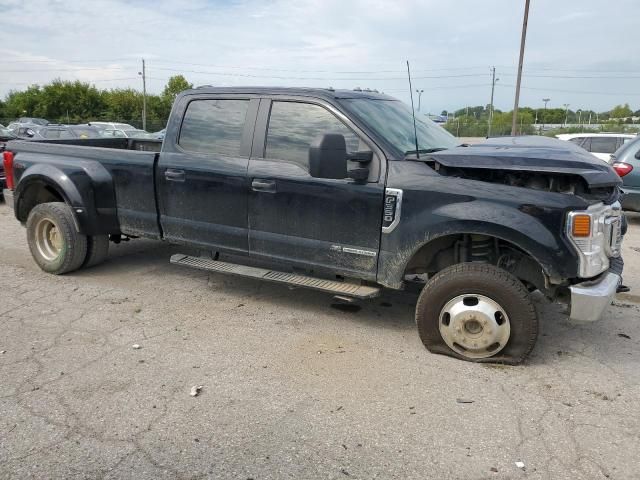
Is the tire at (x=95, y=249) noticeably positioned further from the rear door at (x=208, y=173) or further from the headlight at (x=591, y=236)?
the headlight at (x=591, y=236)

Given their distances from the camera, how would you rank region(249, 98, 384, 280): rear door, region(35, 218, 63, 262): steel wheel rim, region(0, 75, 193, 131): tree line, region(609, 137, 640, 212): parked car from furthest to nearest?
region(0, 75, 193, 131): tree line, region(609, 137, 640, 212): parked car, region(35, 218, 63, 262): steel wheel rim, region(249, 98, 384, 280): rear door

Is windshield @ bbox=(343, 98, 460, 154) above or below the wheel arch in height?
above

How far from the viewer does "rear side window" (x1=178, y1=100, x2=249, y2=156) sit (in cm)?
482

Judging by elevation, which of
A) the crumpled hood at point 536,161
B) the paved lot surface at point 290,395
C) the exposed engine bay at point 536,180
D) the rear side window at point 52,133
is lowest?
the paved lot surface at point 290,395

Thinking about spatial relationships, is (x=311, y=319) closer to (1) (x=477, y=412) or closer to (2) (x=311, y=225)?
(2) (x=311, y=225)

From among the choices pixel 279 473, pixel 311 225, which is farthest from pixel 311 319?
pixel 279 473

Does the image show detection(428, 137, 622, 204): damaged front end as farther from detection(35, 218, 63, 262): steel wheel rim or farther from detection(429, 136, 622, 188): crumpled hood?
detection(35, 218, 63, 262): steel wheel rim

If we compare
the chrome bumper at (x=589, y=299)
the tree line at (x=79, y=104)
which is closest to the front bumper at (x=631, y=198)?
the chrome bumper at (x=589, y=299)

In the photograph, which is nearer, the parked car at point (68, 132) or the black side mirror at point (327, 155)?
the black side mirror at point (327, 155)

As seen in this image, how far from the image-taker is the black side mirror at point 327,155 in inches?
153

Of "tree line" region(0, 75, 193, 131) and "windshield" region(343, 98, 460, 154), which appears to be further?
"tree line" region(0, 75, 193, 131)

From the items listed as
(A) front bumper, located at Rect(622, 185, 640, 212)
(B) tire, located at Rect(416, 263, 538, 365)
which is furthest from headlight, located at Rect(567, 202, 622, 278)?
(A) front bumper, located at Rect(622, 185, 640, 212)

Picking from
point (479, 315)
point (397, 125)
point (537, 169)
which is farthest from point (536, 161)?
point (397, 125)

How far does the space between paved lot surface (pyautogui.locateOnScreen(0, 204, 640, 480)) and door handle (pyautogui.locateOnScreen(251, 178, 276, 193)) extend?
1.12 meters
